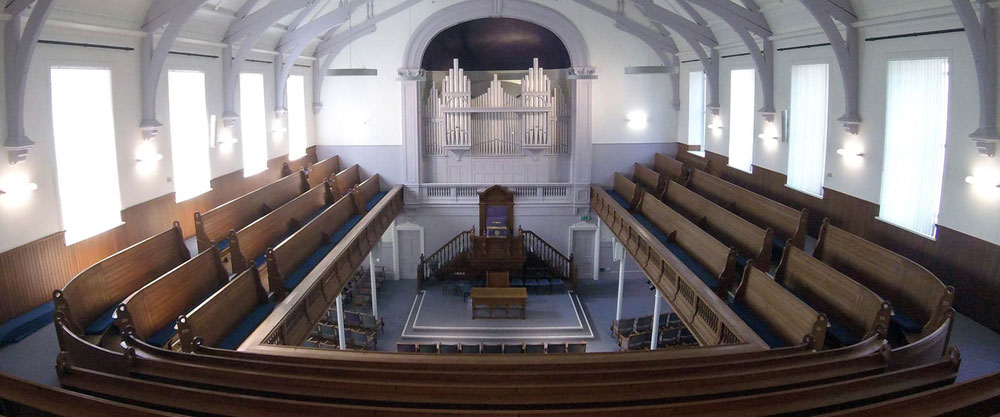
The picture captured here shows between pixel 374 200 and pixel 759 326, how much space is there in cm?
1265

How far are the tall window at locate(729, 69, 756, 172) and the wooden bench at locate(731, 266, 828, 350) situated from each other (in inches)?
248

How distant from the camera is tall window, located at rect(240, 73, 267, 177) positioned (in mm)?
15133

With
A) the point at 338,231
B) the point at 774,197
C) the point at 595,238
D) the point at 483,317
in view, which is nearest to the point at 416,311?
the point at 483,317

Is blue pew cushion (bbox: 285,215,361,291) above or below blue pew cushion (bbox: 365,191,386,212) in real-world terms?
below

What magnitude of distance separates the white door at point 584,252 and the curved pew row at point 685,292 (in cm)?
494

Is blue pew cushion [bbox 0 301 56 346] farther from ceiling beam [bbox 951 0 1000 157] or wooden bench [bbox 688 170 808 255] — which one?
ceiling beam [bbox 951 0 1000 157]

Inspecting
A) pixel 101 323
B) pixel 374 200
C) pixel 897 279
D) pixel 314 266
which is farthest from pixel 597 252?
pixel 101 323

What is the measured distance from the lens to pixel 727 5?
13.1m

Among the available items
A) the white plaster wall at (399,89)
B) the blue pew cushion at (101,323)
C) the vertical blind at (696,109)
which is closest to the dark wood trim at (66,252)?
the blue pew cushion at (101,323)

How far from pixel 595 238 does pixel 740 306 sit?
11762mm

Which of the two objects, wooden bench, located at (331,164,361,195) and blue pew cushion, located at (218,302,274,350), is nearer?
blue pew cushion, located at (218,302,274,350)

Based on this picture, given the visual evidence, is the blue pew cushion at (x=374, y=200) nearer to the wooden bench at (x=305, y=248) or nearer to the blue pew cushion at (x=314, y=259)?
the wooden bench at (x=305, y=248)

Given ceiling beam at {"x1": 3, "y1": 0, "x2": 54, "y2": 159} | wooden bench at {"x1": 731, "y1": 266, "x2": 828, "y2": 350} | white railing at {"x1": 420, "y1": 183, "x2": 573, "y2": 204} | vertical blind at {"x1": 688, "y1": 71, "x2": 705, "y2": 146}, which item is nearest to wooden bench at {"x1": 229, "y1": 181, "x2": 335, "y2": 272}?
ceiling beam at {"x1": 3, "y1": 0, "x2": 54, "y2": 159}

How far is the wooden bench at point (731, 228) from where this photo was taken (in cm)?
1020
